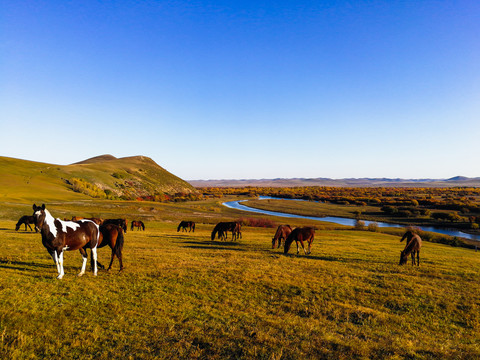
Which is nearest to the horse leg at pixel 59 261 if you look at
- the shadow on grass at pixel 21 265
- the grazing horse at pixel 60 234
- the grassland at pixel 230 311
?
the grazing horse at pixel 60 234

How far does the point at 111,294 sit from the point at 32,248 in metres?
11.2

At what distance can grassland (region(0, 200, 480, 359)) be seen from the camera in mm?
6141

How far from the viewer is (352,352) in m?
6.20

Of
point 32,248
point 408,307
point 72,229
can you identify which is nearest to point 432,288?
point 408,307

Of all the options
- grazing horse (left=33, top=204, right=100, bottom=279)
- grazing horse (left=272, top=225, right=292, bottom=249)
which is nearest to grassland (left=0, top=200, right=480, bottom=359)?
grazing horse (left=33, top=204, right=100, bottom=279)

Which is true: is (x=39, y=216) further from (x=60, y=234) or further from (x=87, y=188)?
(x=87, y=188)

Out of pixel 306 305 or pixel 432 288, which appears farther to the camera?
pixel 432 288

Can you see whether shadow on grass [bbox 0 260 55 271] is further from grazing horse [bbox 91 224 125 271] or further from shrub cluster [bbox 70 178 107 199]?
shrub cluster [bbox 70 178 107 199]

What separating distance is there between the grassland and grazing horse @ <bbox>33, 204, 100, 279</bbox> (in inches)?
44.5

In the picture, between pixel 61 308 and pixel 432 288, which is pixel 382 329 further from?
pixel 61 308

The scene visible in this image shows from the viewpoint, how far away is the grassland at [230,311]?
614cm

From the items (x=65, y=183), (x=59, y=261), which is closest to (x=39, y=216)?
(x=59, y=261)

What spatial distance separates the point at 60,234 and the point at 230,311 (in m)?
8.00

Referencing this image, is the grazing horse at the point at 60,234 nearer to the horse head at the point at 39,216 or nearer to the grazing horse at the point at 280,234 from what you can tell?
the horse head at the point at 39,216
